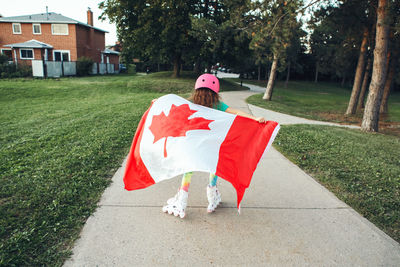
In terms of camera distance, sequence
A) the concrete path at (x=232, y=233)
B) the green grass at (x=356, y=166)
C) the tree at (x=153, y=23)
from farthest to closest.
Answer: the tree at (x=153, y=23) < the green grass at (x=356, y=166) < the concrete path at (x=232, y=233)

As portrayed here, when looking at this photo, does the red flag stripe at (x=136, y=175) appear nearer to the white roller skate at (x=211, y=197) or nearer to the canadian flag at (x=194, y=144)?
the canadian flag at (x=194, y=144)

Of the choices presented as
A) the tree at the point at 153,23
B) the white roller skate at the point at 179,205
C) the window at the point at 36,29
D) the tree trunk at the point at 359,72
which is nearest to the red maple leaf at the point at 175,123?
the white roller skate at the point at 179,205

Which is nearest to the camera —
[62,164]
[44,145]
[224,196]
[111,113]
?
[224,196]

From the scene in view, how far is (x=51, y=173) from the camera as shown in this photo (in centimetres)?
428

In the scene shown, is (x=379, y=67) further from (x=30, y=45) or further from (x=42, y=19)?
(x=42, y=19)

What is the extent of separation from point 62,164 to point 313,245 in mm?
4037

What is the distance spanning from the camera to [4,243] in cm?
255

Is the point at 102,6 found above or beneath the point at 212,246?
above

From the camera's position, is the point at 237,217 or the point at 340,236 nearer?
the point at 340,236

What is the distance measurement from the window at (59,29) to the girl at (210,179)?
1411 inches

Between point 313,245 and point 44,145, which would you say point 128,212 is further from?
point 44,145

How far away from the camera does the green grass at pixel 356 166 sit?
372 centimetres

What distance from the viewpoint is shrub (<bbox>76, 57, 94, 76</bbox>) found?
92.6 ft

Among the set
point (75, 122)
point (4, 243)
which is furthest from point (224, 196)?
point (75, 122)
